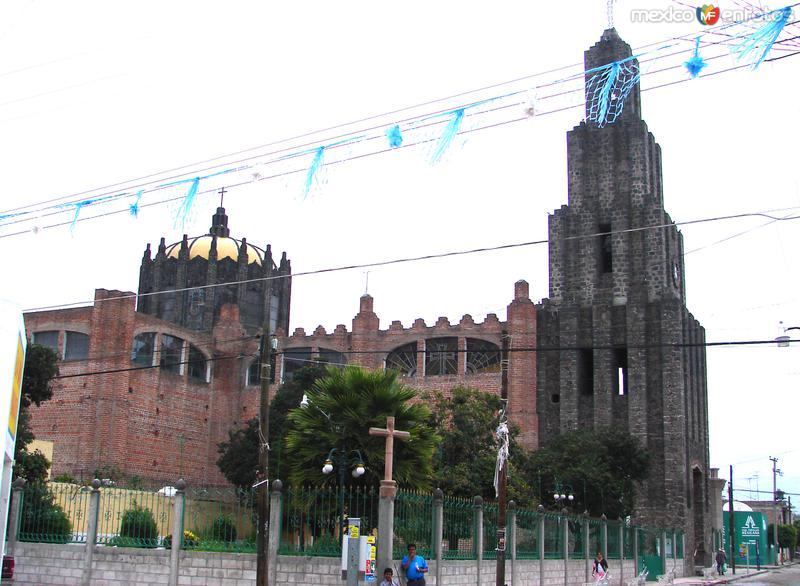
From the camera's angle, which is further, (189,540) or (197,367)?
(197,367)

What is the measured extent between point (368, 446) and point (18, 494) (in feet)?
26.8

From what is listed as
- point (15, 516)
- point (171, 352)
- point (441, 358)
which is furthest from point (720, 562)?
point (15, 516)

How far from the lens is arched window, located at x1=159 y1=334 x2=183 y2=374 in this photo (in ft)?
172

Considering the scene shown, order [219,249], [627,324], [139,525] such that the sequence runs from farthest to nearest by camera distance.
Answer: [219,249], [627,324], [139,525]

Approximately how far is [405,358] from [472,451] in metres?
18.2

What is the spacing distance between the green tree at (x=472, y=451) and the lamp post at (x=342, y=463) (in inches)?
447

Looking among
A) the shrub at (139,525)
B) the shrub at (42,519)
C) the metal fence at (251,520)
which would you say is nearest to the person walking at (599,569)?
the metal fence at (251,520)

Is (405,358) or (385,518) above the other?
(405,358)

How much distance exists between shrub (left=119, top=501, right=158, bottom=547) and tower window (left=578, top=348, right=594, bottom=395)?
108 ft

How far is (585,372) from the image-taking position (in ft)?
168

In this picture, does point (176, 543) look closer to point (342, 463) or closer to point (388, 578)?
point (342, 463)

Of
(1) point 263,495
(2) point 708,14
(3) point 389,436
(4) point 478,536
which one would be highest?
(2) point 708,14

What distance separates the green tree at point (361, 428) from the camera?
66.3 ft

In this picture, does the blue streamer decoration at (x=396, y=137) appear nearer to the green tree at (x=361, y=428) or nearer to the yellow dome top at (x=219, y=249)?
the green tree at (x=361, y=428)
